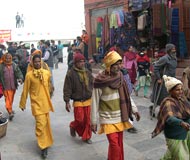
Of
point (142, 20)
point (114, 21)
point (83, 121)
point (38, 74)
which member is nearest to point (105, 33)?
point (114, 21)

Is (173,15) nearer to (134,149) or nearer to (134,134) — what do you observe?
(134,134)

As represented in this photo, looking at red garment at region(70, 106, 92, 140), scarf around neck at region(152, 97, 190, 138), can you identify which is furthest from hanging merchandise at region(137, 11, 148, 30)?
scarf around neck at region(152, 97, 190, 138)

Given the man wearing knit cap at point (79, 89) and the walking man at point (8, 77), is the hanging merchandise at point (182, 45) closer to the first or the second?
the walking man at point (8, 77)

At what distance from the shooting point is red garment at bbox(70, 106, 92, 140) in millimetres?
6160

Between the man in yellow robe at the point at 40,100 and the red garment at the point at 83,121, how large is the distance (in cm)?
49

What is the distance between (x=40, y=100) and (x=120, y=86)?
1648mm

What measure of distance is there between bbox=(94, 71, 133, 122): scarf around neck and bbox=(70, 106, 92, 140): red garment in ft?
4.72

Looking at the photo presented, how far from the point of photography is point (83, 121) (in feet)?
20.4

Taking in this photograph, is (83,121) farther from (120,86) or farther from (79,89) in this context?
(120,86)

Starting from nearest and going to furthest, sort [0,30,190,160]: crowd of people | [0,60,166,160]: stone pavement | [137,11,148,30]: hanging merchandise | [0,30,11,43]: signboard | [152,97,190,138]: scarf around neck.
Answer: [152,97,190,138]: scarf around neck → [0,30,190,160]: crowd of people → [0,60,166,160]: stone pavement → [137,11,148,30]: hanging merchandise → [0,30,11,43]: signboard

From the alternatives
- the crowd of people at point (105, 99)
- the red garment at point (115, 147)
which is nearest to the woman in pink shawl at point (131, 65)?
the crowd of people at point (105, 99)

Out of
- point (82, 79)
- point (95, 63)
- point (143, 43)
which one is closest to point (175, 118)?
point (82, 79)

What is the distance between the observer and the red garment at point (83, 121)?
20.2 feet

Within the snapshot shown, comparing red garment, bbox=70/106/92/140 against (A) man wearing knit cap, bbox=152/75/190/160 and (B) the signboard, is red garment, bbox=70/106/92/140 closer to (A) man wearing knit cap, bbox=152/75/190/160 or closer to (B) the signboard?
(A) man wearing knit cap, bbox=152/75/190/160
